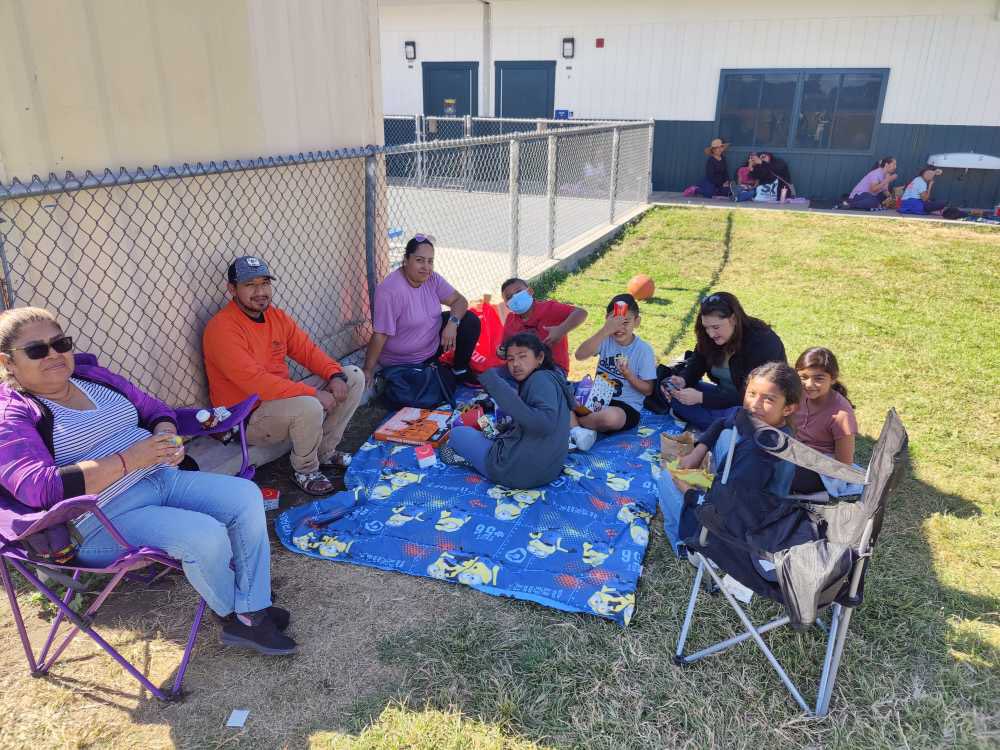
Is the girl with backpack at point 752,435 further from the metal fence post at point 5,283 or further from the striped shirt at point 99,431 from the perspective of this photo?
the metal fence post at point 5,283

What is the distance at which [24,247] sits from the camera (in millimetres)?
3180

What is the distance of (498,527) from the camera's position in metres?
3.84

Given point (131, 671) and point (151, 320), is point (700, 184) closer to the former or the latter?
point (151, 320)

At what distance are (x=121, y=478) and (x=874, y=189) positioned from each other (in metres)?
14.2

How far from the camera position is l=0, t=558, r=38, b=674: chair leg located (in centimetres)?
267

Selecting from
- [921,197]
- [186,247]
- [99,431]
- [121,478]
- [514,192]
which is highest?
[186,247]

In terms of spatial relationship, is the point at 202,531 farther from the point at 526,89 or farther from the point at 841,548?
the point at 526,89

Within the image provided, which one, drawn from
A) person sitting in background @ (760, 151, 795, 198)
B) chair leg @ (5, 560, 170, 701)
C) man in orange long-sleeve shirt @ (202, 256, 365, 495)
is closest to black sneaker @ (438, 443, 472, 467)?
man in orange long-sleeve shirt @ (202, 256, 365, 495)

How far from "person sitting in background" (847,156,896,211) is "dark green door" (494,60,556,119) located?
659cm

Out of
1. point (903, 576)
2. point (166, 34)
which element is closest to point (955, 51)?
point (903, 576)

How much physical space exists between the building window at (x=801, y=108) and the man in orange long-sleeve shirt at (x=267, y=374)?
1299 cm

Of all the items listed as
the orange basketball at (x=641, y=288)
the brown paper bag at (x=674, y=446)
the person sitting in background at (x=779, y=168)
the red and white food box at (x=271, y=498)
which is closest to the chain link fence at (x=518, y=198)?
the orange basketball at (x=641, y=288)

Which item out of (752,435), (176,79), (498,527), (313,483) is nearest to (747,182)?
(498,527)

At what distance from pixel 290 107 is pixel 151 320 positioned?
5.44ft
